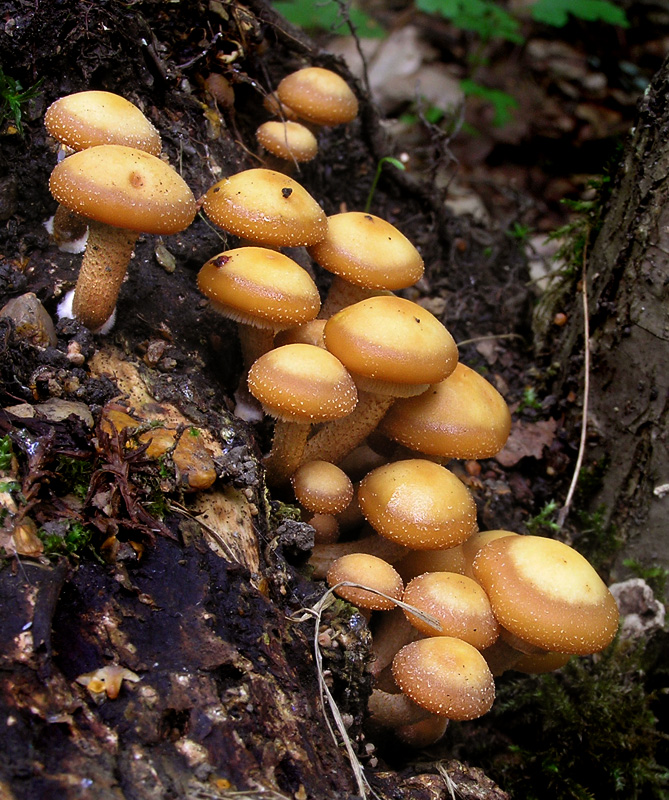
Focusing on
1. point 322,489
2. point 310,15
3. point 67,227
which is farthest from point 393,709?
point 310,15

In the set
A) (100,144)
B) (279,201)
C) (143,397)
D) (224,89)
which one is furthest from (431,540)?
(224,89)

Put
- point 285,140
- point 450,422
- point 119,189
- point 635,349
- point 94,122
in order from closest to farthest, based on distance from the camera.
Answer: point 119,189
point 94,122
point 450,422
point 635,349
point 285,140

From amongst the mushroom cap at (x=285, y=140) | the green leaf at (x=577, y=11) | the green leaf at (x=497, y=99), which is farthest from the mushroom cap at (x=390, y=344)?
the green leaf at (x=577, y=11)

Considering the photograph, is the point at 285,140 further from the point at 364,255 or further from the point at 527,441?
the point at 527,441

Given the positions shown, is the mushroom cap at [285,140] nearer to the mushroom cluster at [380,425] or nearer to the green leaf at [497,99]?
the mushroom cluster at [380,425]

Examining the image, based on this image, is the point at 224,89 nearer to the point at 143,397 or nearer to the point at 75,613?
the point at 143,397

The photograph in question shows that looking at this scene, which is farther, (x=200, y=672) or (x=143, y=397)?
(x=143, y=397)
